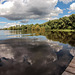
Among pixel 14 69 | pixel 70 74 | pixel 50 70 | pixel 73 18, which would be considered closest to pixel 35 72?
pixel 50 70

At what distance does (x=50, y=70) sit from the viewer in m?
7.69

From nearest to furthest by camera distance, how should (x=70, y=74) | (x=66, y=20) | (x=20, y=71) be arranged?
1. (x=70, y=74)
2. (x=20, y=71)
3. (x=66, y=20)

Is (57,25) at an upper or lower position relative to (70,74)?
upper

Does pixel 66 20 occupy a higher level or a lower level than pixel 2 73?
higher

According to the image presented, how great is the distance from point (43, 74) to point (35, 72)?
2.71ft

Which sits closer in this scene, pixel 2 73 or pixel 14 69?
pixel 2 73

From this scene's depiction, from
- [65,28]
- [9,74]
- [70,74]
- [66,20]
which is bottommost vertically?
[9,74]

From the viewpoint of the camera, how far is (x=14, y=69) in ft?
26.4

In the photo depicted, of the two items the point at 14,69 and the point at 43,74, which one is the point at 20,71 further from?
the point at 43,74

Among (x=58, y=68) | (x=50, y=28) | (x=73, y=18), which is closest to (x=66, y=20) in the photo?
(x=73, y=18)

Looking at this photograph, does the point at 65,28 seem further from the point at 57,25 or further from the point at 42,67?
the point at 42,67

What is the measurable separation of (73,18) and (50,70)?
125078 millimetres

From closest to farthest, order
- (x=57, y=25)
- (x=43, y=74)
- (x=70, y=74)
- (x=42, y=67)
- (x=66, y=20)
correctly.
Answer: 1. (x=70, y=74)
2. (x=43, y=74)
3. (x=42, y=67)
4. (x=66, y=20)
5. (x=57, y=25)

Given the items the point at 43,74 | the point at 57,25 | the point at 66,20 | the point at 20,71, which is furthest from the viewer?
the point at 57,25
